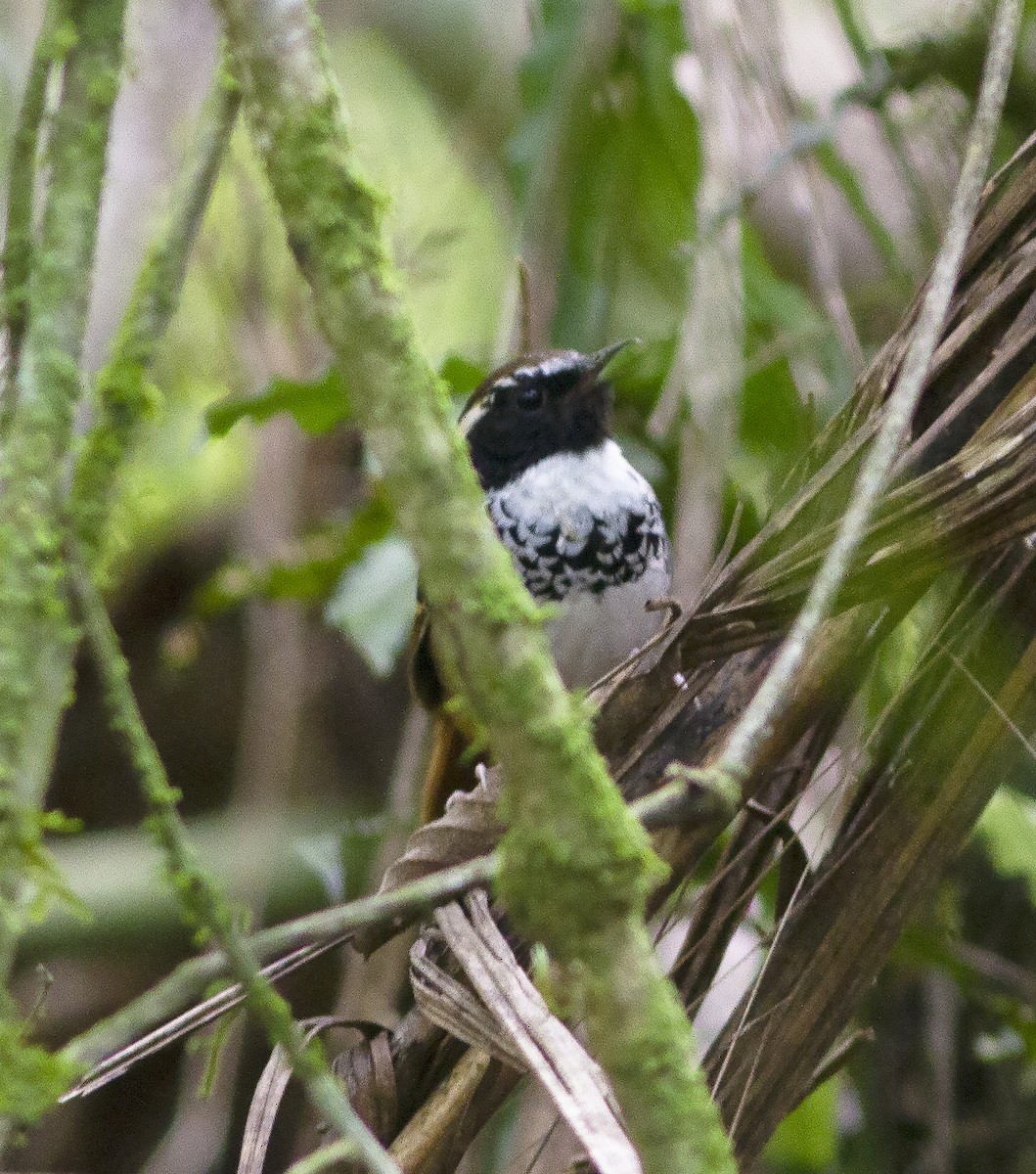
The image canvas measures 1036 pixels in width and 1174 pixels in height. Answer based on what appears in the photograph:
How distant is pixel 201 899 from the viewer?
87 cm

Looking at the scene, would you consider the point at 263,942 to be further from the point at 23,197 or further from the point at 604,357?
the point at 604,357

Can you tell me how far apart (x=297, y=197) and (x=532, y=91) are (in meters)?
1.96

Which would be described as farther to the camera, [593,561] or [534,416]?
[534,416]

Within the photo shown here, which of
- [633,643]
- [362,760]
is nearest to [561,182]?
[633,643]

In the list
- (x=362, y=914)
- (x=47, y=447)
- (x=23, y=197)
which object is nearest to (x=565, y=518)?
(x=23, y=197)

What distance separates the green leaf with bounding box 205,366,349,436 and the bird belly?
511 millimetres

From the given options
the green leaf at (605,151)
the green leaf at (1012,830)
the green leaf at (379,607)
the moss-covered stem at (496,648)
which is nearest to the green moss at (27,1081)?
the moss-covered stem at (496,648)

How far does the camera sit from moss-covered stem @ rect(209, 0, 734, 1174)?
2.66 ft

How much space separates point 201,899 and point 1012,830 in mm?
1711

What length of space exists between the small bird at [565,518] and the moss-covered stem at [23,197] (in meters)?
1.27

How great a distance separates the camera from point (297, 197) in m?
0.84

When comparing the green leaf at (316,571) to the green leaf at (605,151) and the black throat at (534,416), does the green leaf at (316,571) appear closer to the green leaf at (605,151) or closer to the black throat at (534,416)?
the black throat at (534,416)

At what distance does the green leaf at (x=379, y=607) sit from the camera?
2.35m

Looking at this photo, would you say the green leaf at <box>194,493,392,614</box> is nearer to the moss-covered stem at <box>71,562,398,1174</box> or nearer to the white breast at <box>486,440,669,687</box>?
the white breast at <box>486,440,669,687</box>
